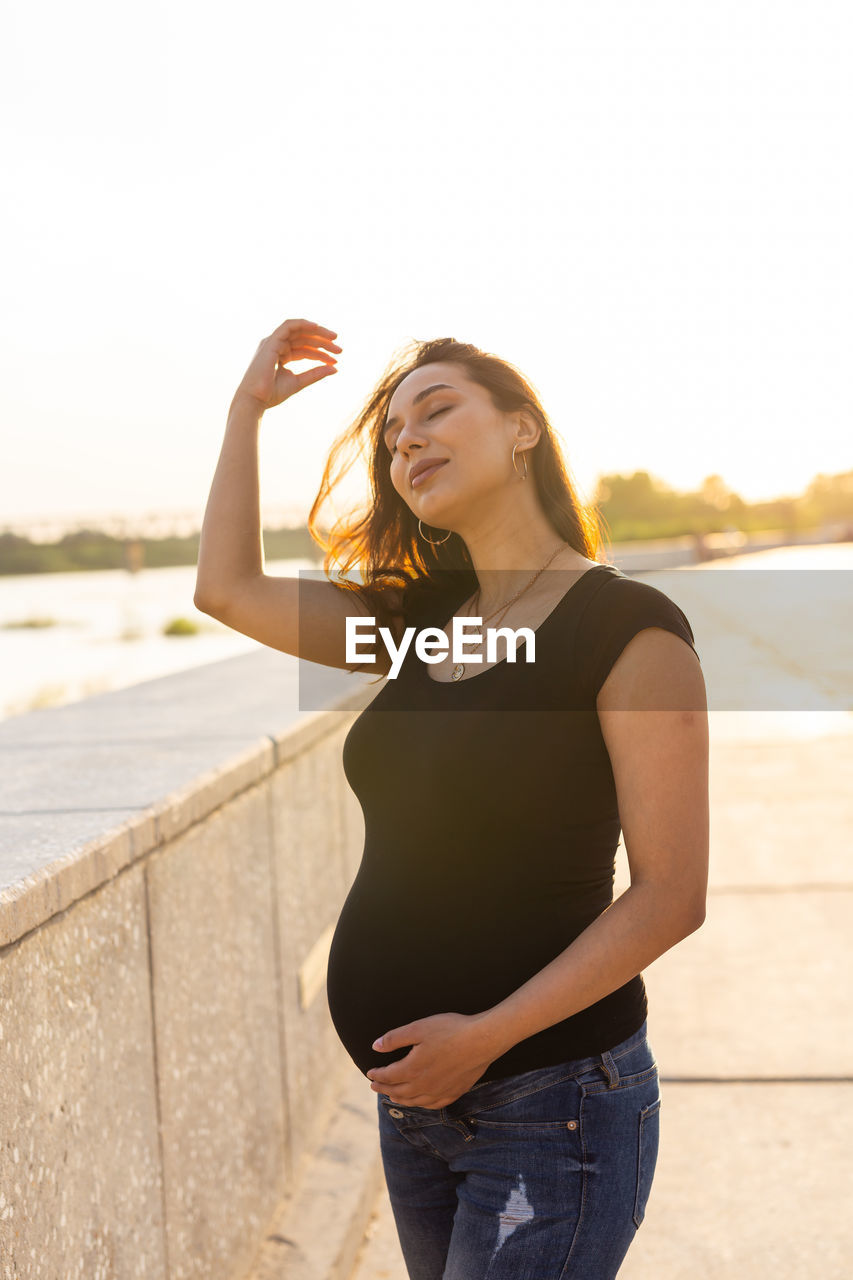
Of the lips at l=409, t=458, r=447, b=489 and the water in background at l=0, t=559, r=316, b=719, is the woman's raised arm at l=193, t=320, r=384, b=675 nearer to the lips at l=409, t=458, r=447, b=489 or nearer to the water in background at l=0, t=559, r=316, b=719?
the lips at l=409, t=458, r=447, b=489

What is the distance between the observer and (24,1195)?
66.9 inches

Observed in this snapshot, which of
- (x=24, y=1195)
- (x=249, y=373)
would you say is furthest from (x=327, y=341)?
(x=24, y=1195)

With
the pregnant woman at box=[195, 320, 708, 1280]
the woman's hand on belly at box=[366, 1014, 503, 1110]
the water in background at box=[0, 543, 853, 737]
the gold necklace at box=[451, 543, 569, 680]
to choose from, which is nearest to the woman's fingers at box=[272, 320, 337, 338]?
the pregnant woman at box=[195, 320, 708, 1280]

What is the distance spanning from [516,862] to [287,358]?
1.14 m

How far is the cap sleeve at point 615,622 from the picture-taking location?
160cm

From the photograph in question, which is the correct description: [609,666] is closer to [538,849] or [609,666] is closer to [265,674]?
[538,849]

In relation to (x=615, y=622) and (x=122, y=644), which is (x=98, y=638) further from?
(x=615, y=622)

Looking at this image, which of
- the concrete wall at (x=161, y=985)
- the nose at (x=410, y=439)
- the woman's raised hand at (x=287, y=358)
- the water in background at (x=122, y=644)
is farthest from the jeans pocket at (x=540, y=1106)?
the water in background at (x=122, y=644)

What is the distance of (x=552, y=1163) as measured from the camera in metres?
1.63

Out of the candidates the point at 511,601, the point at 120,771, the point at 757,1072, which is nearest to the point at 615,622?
the point at 511,601

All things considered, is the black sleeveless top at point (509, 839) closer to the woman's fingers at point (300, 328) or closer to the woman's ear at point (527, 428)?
the woman's ear at point (527, 428)

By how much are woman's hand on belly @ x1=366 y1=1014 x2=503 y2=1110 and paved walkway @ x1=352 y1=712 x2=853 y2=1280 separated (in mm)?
263

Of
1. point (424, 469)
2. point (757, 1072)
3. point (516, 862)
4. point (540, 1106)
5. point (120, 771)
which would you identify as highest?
point (424, 469)

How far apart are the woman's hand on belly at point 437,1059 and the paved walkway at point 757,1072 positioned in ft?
0.86
